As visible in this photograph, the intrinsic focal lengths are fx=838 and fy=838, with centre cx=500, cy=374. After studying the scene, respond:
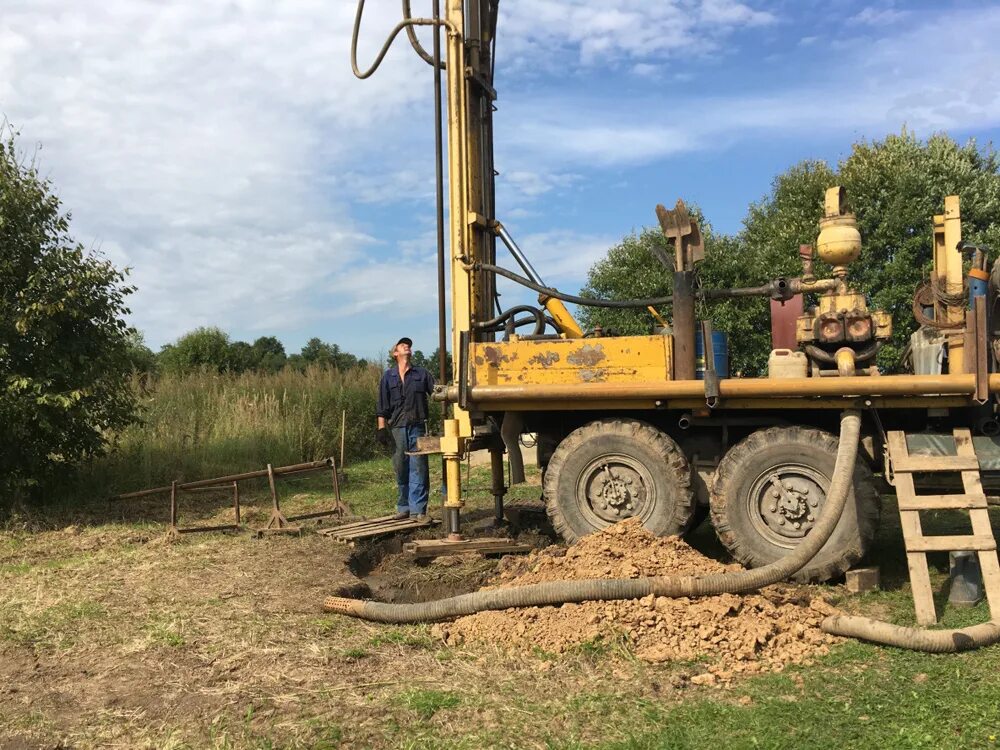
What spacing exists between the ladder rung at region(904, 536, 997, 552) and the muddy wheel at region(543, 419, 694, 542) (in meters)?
1.60

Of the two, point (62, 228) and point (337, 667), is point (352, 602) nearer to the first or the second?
point (337, 667)

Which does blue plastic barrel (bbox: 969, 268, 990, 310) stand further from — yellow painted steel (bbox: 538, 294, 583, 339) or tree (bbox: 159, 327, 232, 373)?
tree (bbox: 159, 327, 232, 373)

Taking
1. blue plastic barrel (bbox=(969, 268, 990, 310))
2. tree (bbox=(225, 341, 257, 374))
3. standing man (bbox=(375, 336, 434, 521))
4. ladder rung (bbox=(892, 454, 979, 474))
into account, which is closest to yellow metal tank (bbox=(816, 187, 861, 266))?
blue plastic barrel (bbox=(969, 268, 990, 310))

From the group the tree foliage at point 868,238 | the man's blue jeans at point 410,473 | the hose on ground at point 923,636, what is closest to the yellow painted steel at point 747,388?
the hose on ground at point 923,636

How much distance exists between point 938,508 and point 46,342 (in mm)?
8318

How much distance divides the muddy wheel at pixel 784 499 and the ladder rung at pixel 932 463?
0.78 ft

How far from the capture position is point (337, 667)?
4383 millimetres

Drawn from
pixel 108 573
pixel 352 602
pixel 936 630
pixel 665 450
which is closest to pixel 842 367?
pixel 665 450

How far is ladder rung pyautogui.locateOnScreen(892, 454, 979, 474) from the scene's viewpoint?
221 inches

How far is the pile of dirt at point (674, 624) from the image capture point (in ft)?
14.8

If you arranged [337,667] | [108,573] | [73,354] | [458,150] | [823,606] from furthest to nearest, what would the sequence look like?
[73,354], [458,150], [108,573], [823,606], [337,667]

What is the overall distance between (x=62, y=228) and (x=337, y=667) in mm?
6914

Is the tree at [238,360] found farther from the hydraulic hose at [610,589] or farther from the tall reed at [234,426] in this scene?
the hydraulic hose at [610,589]

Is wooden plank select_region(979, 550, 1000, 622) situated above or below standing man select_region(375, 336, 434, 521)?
below
